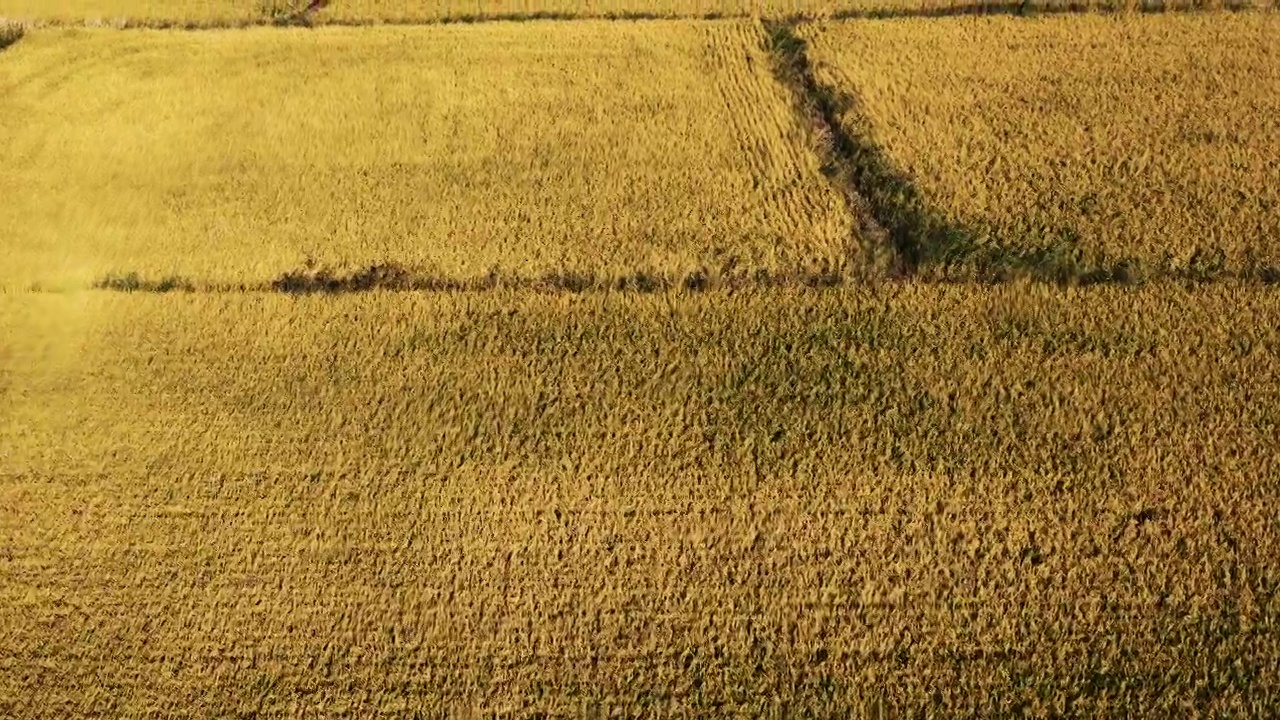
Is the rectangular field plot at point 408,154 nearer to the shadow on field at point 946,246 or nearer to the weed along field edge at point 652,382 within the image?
the weed along field edge at point 652,382

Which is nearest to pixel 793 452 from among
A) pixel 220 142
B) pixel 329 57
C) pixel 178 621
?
pixel 178 621

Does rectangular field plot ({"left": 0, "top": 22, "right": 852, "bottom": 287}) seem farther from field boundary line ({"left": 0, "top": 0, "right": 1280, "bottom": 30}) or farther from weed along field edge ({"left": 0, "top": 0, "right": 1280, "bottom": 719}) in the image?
field boundary line ({"left": 0, "top": 0, "right": 1280, "bottom": 30})

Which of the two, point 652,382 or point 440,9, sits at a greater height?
point 440,9

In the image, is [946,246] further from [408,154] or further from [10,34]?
[10,34]

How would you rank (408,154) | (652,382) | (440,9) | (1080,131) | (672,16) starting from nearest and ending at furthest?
(652,382), (1080,131), (408,154), (672,16), (440,9)

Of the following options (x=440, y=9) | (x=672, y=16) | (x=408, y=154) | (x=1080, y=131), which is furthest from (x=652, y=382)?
(x=440, y=9)

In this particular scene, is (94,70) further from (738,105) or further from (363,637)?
(363,637)

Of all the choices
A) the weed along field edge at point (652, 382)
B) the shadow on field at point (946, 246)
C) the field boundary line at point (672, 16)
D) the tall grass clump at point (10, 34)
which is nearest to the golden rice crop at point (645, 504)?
the weed along field edge at point (652, 382)

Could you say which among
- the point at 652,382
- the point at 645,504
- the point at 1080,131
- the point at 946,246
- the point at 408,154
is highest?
the point at 1080,131
